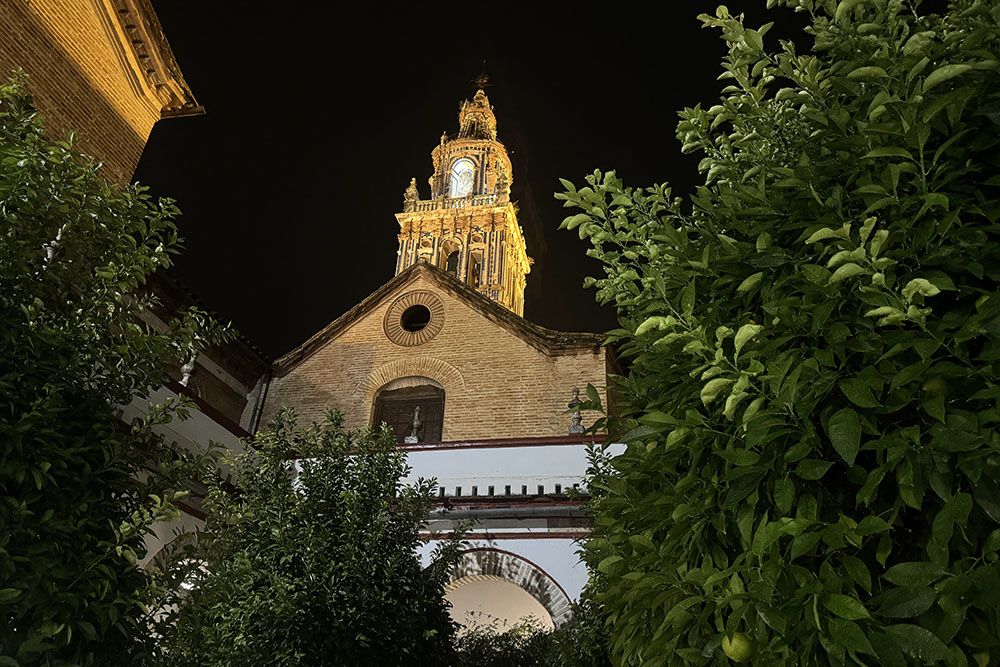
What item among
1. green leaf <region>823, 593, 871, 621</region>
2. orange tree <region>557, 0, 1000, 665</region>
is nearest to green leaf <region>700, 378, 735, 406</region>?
orange tree <region>557, 0, 1000, 665</region>

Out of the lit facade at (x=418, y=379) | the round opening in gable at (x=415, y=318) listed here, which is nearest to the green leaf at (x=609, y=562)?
the lit facade at (x=418, y=379)

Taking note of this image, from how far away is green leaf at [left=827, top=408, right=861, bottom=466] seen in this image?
1.74 meters

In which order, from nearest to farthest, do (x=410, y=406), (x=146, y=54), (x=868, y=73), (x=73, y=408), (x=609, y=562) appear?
(x=868, y=73) < (x=609, y=562) < (x=73, y=408) < (x=146, y=54) < (x=410, y=406)

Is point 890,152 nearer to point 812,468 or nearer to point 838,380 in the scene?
point 838,380

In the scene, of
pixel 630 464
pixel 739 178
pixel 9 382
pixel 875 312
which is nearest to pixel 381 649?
pixel 9 382

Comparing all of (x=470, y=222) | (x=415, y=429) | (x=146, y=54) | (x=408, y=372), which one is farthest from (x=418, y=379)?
(x=470, y=222)

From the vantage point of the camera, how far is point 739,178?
2768 mm

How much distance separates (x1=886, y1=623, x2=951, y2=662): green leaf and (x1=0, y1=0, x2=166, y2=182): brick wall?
33.5ft

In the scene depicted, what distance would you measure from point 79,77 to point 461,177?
117 ft

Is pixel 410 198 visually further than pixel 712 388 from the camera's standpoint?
Yes

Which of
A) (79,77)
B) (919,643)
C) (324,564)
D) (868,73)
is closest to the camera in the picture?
(919,643)

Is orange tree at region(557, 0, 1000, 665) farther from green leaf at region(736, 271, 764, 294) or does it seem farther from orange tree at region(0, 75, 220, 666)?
orange tree at region(0, 75, 220, 666)

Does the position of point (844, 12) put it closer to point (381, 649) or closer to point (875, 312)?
point (875, 312)

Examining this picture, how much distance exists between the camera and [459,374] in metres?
15.6
